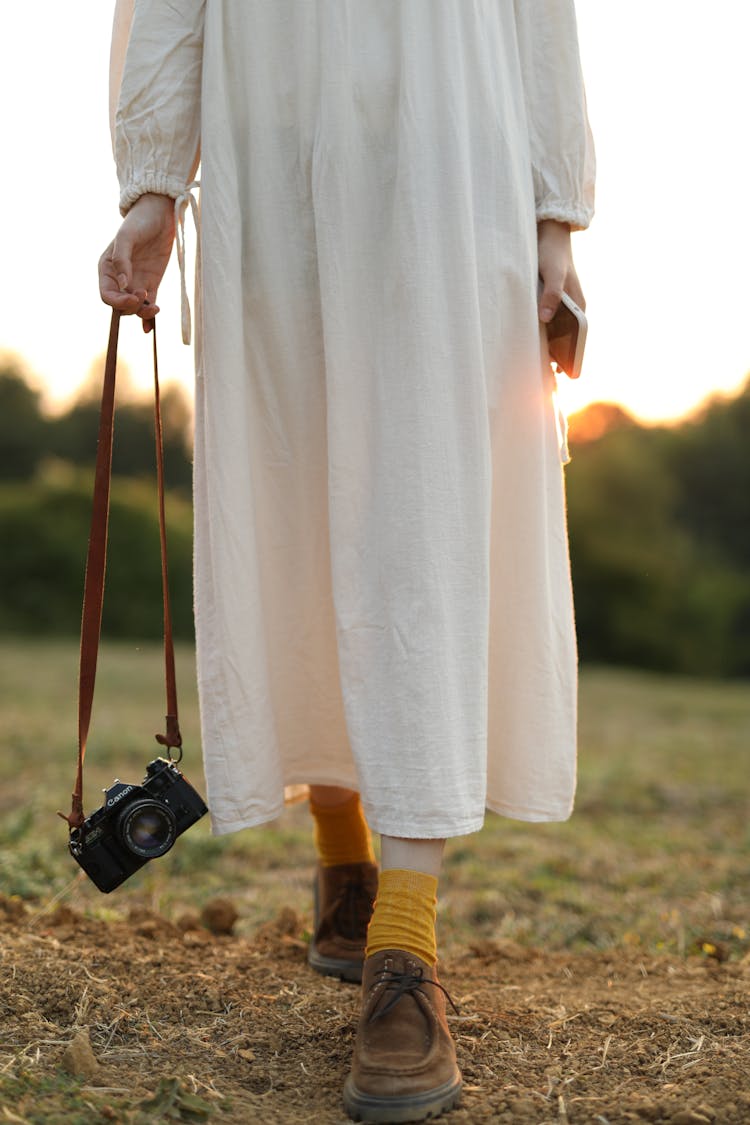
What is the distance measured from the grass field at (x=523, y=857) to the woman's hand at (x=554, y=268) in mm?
1450

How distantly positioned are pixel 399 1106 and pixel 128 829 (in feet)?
2.04

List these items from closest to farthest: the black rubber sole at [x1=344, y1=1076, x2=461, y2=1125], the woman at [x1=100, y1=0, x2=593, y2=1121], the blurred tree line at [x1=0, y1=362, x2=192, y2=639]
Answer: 1. the black rubber sole at [x1=344, y1=1076, x2=461, y2=1125]
2. the woman at [x1=100, y1=0, x2=593, y2=1121]
3. the blurred tree line at [x1=0, y1=362, x2=192, y2=639]

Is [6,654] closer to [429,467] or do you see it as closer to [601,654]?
[429,467]

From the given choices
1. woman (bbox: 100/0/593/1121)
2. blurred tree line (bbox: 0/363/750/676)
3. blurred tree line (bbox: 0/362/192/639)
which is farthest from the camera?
blurred tree line (bbox: 0/363/750/676)

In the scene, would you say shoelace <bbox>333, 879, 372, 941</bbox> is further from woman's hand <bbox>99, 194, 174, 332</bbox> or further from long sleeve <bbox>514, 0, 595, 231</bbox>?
long sleeve <bbox>514, 0, 595, 231</bbox>

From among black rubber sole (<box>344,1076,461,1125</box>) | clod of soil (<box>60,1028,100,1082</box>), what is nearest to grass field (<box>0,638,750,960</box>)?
clod of soil (<box>60,1028,100,1082</box>)

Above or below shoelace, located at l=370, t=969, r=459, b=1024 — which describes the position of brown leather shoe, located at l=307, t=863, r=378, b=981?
below

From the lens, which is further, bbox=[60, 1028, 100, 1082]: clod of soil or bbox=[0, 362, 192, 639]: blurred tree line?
bbox=[0, 362, 192, 639]: blurred tree line

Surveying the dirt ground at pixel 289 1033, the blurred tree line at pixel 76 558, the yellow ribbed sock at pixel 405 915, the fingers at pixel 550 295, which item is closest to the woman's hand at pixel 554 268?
the fingers at pixel 550 295

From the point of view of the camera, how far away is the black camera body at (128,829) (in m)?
1.78

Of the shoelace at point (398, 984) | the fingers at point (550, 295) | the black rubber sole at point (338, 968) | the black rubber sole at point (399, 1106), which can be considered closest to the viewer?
the black rubber sole at point (399, 1106)

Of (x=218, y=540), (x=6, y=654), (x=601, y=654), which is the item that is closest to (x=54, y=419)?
(x=601, y=654)

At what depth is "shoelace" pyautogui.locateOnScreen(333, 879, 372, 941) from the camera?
2.17m

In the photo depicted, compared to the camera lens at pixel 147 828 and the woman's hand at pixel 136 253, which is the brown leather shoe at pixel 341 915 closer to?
the camera lens at pixel 147 828
